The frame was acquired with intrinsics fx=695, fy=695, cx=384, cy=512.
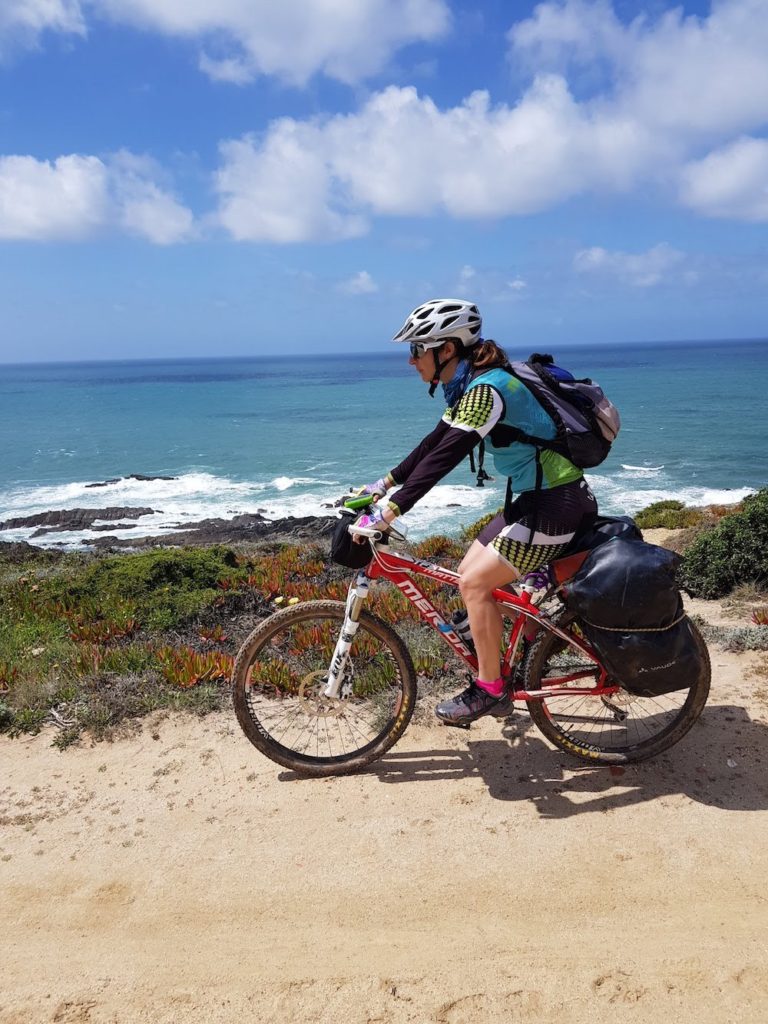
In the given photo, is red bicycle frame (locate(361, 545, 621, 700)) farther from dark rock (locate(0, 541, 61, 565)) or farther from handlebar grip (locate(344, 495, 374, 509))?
dark rock (locate(0, 541, 61, 565))

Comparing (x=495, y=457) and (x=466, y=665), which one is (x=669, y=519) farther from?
(x=495, y=457)

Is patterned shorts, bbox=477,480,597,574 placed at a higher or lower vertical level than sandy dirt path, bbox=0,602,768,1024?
higher

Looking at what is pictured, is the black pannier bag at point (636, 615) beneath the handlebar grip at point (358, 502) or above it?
beneath

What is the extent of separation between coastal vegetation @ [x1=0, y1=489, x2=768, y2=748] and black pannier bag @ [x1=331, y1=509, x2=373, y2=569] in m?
1.15

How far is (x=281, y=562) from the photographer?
10.8 metres

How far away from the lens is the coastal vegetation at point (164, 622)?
577 centimetres

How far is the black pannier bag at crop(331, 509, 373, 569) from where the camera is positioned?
4.32 m

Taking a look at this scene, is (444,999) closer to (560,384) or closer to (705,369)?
(560,384)

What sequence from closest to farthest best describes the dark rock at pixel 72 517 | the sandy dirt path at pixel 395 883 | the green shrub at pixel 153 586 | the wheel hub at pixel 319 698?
the sandy dirt path at pixel 395 883, the wheel hub at pixel 319 698, the green shrub at pixel 153 586, the dark rock at pixel 72 517

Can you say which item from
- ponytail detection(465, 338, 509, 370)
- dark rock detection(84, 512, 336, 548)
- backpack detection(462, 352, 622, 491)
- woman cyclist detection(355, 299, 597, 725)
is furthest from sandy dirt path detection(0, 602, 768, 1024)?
dark rock detection(84, 512, 336, 548)

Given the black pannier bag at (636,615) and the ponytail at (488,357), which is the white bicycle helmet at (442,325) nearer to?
the ponytail at (488,357)

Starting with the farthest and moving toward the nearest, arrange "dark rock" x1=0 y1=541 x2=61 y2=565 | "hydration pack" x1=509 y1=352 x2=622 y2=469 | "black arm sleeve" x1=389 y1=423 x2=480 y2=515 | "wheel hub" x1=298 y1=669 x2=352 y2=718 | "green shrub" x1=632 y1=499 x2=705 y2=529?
"green shrub" x1=632 y1=499 x2=705 y2=529 < "dark rock" x1=0 y1=541 x2=61 y2=565 < "wheel hub" x1=298 y1=669 x2=352 y2=718 < "hydration pack" x1=509 y1=352 x2=622 y2=469 < "black arm sleeve" x1=389 y1=423 x2=480 y2=515

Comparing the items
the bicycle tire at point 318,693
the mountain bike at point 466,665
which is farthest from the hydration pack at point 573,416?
the bicycle tire at point 318,693

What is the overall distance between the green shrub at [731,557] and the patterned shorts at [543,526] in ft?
18.1
